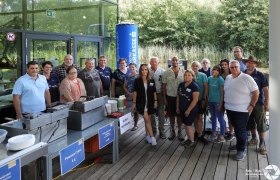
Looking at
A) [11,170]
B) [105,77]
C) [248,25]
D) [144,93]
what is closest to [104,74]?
[105,77]

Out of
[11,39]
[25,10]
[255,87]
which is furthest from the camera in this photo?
[25,10]

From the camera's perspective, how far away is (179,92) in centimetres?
445

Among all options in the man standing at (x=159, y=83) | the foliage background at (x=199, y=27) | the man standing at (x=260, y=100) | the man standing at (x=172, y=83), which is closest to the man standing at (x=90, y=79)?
the man standing at (x=159, y=83)

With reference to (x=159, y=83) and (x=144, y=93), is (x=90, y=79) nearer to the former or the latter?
(x=144, y=93)

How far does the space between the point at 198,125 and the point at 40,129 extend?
279cm

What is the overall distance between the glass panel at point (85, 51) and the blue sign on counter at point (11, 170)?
5233 mm

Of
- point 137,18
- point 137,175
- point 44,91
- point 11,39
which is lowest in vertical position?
point 137,175

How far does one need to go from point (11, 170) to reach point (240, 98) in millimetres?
2892

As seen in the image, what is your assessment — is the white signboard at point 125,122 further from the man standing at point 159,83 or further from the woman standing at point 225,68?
the woman standing at point 225,68

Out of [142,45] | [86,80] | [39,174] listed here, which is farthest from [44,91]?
[142,45]

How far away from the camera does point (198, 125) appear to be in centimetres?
479

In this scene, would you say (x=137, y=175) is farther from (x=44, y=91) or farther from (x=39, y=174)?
(x=44, y=91)

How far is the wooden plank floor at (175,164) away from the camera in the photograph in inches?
141

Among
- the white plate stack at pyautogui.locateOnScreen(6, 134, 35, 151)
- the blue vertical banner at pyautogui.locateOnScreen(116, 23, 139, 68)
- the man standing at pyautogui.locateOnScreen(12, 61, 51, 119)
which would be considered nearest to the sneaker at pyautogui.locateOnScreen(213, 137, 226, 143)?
the man standing at pyautogui.locateOnScreen(12, 61, 51, 119)
